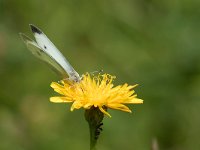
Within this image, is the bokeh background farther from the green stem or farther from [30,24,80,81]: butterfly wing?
the green stem

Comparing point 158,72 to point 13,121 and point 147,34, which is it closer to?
point 147,34

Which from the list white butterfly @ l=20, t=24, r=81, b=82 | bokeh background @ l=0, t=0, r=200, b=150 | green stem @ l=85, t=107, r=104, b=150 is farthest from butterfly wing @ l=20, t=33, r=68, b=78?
bokeh background @ l=0, t=0, r=200, b=150

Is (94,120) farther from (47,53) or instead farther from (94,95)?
(47,53)

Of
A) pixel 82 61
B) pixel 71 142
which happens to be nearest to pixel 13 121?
pixel 71 142

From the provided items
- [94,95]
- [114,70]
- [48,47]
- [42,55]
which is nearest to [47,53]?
[42,55]

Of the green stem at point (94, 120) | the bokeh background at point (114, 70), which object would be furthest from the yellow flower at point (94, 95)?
the bokeh background at point (114, 70)

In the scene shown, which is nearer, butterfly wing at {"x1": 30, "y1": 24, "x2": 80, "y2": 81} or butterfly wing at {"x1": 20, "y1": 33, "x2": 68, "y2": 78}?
butterfly wing at {"x1": 20, "y1": 33, "x2": 68, "y2": 78}
